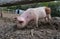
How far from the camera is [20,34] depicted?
3.13 m

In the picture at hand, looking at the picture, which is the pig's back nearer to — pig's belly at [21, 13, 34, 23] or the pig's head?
pig's belly at [21, 13, 34, 23]

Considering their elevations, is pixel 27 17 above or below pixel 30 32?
above

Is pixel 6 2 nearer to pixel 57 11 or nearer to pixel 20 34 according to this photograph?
pixel 20 34

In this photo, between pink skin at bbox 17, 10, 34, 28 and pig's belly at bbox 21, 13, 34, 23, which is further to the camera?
pig's belly at bbox 21, 13, 34, 23

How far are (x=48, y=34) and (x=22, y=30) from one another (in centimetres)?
57

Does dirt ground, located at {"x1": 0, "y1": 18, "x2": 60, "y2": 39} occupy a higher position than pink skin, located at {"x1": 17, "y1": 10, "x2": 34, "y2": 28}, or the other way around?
pink skin, located at {"x1": 17, "y1": 10, "x2": 34, "y2": 28}

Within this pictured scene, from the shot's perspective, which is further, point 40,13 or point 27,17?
point 40,13

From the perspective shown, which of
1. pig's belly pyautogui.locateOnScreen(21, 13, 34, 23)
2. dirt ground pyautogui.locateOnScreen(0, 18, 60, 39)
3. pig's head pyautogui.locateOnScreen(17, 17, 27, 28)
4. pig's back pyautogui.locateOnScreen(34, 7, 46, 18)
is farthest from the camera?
pig's back pyautogui.locateOnScreen(34, 7, 46, 18)

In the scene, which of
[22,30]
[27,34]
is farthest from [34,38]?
[22,30]

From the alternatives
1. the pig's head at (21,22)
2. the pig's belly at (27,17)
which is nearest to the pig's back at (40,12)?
the pig's belly at (27,17)

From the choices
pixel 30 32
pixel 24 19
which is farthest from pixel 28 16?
pixel 30 32

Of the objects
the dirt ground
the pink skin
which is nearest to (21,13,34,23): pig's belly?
the pink skin

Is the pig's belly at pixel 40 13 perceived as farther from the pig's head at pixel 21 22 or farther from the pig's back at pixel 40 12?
the pig's head at pixel 21 22

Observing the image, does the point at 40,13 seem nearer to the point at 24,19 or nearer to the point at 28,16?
the point at 28,16
